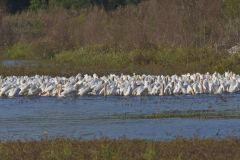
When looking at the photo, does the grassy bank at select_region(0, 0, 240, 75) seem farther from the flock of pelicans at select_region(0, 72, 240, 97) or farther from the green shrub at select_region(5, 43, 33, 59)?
the flock of pelicans at select_region(0, 72, 240, 97)

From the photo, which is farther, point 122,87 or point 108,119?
Answer: point 122,87

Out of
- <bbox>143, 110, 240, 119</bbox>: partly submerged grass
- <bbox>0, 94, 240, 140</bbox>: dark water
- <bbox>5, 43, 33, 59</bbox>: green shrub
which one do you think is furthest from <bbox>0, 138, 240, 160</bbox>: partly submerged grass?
<bbox>5, 43, 33, 59</bbox>: green shrub

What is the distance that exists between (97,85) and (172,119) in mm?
5727

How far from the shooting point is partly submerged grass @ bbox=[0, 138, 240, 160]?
12078 millimetres

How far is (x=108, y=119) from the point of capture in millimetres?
18281

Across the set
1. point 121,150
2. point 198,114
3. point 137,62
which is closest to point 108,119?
point 198,114

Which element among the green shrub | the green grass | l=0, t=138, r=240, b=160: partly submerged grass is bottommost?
the green shrub

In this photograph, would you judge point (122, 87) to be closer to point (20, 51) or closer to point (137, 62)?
point (137, 62)

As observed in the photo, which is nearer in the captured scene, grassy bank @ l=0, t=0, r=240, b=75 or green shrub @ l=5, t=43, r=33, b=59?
grassy bank @ l=0, t=0, r=240, b=75

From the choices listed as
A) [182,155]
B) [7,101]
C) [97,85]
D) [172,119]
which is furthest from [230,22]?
[182,155]

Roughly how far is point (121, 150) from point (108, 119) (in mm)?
5752

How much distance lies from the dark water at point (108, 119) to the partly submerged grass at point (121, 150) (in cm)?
199

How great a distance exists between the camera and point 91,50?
37250 mm

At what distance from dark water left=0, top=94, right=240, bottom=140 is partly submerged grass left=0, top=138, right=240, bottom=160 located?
199cm
